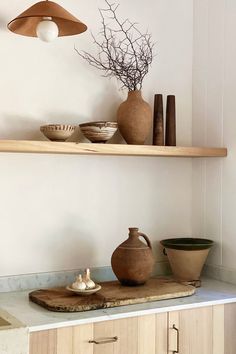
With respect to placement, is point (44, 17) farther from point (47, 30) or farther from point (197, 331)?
point (197, 331)

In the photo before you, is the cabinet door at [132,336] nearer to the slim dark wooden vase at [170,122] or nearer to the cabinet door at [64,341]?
the cabinet door at [64,341]

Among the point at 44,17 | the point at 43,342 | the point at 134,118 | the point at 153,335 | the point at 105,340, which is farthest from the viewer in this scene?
the point at 134,118

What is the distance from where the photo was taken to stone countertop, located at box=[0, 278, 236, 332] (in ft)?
6.87

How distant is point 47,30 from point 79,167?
0.71m

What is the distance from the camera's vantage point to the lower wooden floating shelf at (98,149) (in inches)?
92.0

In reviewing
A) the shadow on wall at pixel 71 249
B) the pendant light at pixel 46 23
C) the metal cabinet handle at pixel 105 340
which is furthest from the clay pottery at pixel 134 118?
the metal cabinet handle at pixel 105 340

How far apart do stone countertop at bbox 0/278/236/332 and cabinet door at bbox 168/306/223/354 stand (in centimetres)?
4

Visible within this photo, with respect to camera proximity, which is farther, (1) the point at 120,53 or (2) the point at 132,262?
(1) the point at 120,53

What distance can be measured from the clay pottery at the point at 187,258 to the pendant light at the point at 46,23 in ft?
3.88

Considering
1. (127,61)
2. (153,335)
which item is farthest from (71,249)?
(127,61)

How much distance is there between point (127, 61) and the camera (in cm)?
286

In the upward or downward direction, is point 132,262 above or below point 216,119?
below

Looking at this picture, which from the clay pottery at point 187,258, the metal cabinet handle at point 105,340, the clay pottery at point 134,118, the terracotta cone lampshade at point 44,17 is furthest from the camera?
the clay pottery at point 187,258

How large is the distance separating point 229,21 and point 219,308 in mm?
1449
